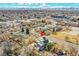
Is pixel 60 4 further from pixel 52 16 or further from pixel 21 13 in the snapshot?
pixel 21 13

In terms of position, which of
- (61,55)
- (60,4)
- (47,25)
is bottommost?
(61,55)

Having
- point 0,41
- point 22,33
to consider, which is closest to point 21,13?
point 22,33

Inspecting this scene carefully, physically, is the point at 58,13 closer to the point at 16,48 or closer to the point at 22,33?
the point at 22,33

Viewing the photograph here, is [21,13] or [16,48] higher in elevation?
[21,13]

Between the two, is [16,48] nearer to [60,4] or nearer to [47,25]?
[47,25]

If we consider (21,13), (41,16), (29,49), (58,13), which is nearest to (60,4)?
(58,13)

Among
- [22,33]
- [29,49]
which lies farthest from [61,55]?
[22,33]

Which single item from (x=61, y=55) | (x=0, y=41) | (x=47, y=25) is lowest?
(x=61, y=55)

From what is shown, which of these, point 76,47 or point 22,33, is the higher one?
point 22,33
